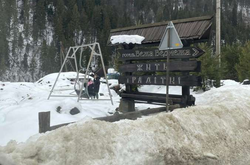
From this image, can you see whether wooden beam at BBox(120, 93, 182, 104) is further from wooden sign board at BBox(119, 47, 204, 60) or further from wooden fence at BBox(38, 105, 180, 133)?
wooden sign board at BBox(119, 47, 204, 60)

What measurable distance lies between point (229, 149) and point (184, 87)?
3.15 metres

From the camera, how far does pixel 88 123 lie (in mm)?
3529

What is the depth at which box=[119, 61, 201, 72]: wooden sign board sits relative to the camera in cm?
684

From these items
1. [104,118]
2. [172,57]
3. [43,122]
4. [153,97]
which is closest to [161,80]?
[153,97]

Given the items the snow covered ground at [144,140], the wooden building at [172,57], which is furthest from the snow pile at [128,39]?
the snow covered ground at [144,140]

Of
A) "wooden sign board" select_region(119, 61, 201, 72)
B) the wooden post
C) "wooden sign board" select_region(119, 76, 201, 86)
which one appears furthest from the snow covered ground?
"wooden sign board" select_region(119, 61, 201, 72)

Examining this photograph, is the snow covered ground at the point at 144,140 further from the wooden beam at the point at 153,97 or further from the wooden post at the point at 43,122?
the wooden beam at the point at 153,97

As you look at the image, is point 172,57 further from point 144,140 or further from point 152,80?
point 144,140

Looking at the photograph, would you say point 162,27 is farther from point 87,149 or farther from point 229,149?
Answer: point 87,149

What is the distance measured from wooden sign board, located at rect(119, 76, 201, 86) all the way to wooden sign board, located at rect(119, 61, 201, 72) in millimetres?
236

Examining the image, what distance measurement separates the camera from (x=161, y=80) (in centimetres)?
758

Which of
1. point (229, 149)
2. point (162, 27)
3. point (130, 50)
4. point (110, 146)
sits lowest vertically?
point (229, 149)

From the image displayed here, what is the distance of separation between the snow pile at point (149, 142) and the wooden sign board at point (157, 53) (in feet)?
6.90

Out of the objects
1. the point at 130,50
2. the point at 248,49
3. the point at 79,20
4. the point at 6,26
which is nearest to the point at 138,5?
the point at 79,20
